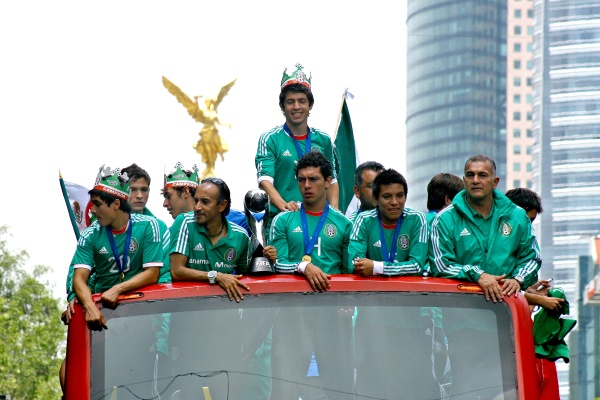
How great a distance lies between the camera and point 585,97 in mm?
128750

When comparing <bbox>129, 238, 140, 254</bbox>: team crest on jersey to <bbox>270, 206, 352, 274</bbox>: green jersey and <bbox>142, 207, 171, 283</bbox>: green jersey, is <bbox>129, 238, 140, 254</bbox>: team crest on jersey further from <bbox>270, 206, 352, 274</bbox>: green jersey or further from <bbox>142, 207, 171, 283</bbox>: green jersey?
<bbox>270, 206, 352, 274</bbox>: green jersey

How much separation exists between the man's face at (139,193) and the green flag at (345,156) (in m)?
1.58

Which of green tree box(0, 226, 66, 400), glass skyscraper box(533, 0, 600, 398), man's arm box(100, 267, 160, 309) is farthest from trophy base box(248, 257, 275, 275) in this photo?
glass skyscraper box(533, 0, 600, 398)

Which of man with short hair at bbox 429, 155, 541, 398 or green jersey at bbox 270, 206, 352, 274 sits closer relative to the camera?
man with short hair at bbox 429, 155, 541, 398

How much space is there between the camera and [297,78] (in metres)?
9.59

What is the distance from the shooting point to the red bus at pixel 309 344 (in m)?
6.30

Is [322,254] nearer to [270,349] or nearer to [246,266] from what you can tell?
[246,266]

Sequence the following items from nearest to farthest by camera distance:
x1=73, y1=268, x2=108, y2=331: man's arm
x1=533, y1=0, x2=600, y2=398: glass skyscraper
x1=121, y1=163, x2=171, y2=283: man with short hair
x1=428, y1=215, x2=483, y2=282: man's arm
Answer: x1=73, y1=268, x2=108, y2=331: man's arm
x1=428, y1=215, x2=483, y2=282: man's arm
x1=121, y1=163, x2=171, y2=283: man with short hair
x1=533, y1=0, x2=600, y2=398: glass skyscraper

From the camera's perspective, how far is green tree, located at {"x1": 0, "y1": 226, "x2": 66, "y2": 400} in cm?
4631

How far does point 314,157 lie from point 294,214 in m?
0.46

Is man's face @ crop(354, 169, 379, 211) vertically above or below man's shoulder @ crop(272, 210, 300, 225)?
above

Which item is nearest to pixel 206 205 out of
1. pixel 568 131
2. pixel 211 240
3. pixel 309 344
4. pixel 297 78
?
pixel 211 240

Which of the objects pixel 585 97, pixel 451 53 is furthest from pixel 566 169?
pixel 451 53

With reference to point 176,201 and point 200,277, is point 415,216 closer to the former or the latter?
point 200,277
